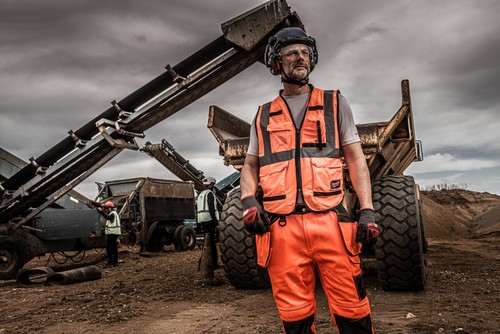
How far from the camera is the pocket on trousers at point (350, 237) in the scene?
2410 millimetres

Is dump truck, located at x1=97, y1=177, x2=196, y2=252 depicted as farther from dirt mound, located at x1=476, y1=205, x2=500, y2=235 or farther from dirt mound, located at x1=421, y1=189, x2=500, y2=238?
dirt mound, located at x1=476, y1=205, x2=500, y2=235

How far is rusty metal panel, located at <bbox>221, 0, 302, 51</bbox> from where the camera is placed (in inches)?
303

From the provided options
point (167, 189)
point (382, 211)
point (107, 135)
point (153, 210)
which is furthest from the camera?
point (167, 189)

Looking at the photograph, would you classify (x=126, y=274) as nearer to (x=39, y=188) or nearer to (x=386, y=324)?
(x=39, y=188)

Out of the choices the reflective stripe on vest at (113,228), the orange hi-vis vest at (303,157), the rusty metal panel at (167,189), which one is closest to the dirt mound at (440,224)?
the rusty metal panel at (167,189)

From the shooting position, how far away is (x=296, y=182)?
2.56 m

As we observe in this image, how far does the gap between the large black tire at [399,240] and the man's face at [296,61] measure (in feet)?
9.56

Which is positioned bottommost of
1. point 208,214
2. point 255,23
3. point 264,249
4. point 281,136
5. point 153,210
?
point 264,249

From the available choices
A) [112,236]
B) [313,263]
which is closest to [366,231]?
[313,263]

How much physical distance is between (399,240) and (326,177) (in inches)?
116

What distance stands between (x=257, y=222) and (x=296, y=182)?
0.30 m

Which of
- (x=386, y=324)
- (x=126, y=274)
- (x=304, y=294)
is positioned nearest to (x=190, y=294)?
(x=386, y=324)

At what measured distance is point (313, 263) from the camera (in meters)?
2.52

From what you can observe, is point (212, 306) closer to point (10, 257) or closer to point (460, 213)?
point (10, 257)
